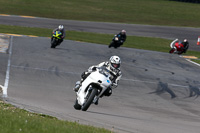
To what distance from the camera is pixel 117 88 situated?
48.5 feet

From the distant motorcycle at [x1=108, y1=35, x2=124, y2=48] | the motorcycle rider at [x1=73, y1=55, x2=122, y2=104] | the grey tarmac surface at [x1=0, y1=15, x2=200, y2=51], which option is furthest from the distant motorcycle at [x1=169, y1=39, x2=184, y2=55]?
the motorcycle rider at [x1=73, y1=55, x2=122, y2=104]

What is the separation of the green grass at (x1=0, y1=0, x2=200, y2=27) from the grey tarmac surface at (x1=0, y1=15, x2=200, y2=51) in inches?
112

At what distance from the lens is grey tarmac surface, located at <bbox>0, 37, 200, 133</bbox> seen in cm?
1006

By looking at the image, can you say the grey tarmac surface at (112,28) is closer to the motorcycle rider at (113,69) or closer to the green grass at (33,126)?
the motorcycle rider at (113,69)

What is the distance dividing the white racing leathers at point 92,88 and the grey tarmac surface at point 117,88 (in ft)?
0.98

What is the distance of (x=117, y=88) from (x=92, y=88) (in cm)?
452

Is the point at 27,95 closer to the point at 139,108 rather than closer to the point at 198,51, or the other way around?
the point at 139,108

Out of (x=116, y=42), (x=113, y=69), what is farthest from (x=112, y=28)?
(x=113, y=69)

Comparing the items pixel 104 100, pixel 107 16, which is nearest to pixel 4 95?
pixel 104 100

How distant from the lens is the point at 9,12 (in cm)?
4256

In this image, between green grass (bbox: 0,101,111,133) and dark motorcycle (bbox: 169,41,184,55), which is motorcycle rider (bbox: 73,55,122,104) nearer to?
green grass (bbox: 0,101,111,133)

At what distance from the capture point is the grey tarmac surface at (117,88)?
33.0 feet

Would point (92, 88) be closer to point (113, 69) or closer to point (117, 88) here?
point (113, 69)

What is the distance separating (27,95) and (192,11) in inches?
1681
